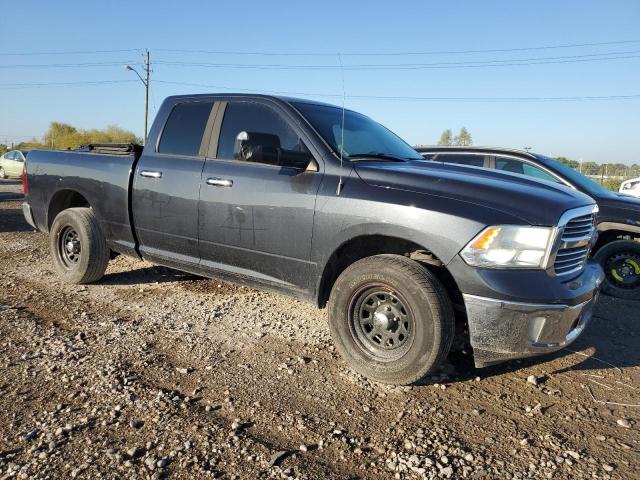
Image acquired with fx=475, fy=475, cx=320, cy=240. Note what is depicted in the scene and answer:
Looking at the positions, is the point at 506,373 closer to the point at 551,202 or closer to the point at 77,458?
the point at 551,202

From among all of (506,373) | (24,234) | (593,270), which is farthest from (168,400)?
(24,234)

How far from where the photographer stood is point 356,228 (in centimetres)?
320

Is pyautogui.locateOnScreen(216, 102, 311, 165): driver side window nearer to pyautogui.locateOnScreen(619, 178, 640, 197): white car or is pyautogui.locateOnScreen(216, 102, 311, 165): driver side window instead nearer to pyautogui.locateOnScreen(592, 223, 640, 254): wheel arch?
pyautogui.locateOnScreen(592, 223, 640, 254): wheel arch

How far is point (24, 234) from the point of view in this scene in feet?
26.5

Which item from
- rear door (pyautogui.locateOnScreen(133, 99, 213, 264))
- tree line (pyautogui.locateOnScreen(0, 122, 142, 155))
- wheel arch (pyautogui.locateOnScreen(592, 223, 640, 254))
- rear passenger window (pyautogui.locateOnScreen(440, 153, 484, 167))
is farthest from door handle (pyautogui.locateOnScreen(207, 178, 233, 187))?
tree line (pyautogui.locateOnScreen(0, 122, 142, 155))

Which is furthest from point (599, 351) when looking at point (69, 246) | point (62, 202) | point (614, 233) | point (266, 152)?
point (62, 202)

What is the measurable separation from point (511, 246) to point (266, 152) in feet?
5.94

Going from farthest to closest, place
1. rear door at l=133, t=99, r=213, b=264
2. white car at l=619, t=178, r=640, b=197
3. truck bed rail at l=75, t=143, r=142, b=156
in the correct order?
white car at l=619, t=178, r=640, b=197
truck bed rail at l=75, t=143, r=142, b=156
rear door at l=133, t=99, r=213, b=264

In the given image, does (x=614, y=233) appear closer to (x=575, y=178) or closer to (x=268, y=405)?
(x=575, y=178)

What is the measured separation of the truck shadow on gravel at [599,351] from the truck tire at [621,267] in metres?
0.75

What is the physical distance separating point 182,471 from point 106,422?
63 cm

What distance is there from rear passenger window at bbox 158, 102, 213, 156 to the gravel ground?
4.95 ft

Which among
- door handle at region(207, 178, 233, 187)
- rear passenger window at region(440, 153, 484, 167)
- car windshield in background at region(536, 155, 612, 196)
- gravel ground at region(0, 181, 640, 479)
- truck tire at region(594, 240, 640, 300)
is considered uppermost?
rear passenger window at region(440, 153, 484, 167)

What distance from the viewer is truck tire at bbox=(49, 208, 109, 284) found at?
4.89 metres
